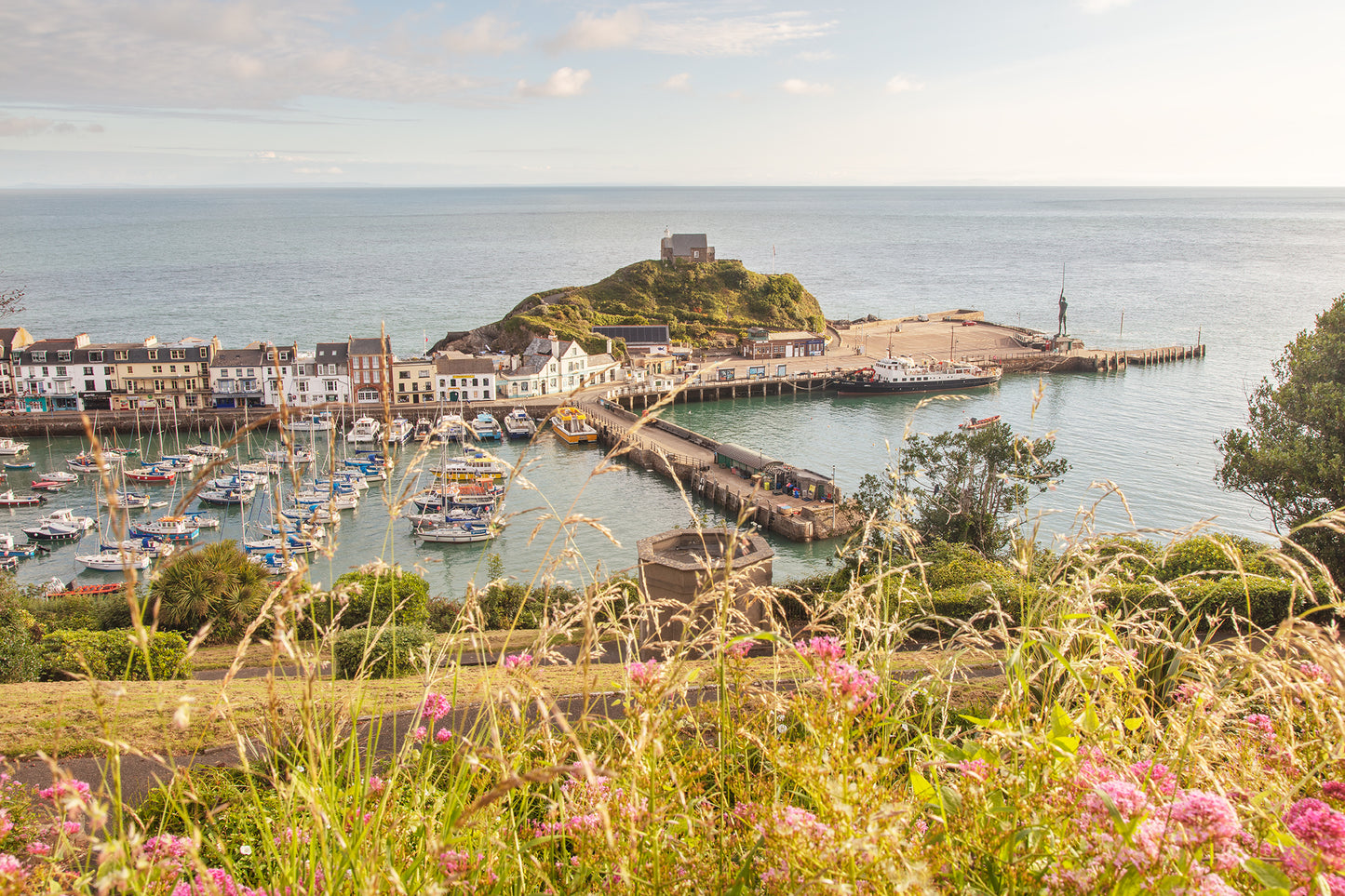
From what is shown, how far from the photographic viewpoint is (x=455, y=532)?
29.7 metres

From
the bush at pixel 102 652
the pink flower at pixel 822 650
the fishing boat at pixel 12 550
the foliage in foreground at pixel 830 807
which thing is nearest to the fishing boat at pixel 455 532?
the fishing boat at pixel 12 550

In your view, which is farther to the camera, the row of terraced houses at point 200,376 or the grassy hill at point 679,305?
the grassy hill at point 679,305

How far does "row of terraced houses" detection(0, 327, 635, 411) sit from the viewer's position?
145 ft

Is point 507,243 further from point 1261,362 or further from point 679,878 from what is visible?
point 679,878

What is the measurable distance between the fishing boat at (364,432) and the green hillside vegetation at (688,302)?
22748 millimetres

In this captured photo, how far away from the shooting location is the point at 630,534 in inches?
1147

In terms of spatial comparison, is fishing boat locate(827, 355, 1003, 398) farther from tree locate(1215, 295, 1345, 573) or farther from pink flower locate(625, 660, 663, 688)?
pink flower locate(625, 660, 663, 688)

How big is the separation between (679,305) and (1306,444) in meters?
59.4

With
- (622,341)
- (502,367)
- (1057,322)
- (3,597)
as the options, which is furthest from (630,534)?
(1057,322)

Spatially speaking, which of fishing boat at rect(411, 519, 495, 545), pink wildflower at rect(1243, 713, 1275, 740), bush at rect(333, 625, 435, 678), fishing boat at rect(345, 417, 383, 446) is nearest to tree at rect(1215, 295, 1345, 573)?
bush at rect(333, 625, 435, 678)

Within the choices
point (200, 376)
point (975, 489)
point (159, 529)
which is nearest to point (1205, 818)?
point (975, 489)

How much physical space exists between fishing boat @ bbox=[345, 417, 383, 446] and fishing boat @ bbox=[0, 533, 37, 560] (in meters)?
12.8

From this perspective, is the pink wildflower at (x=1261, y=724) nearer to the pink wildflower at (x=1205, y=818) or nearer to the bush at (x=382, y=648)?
the pink wildflower at (x=1205, y=818)

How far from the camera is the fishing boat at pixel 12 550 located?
89.9ft
